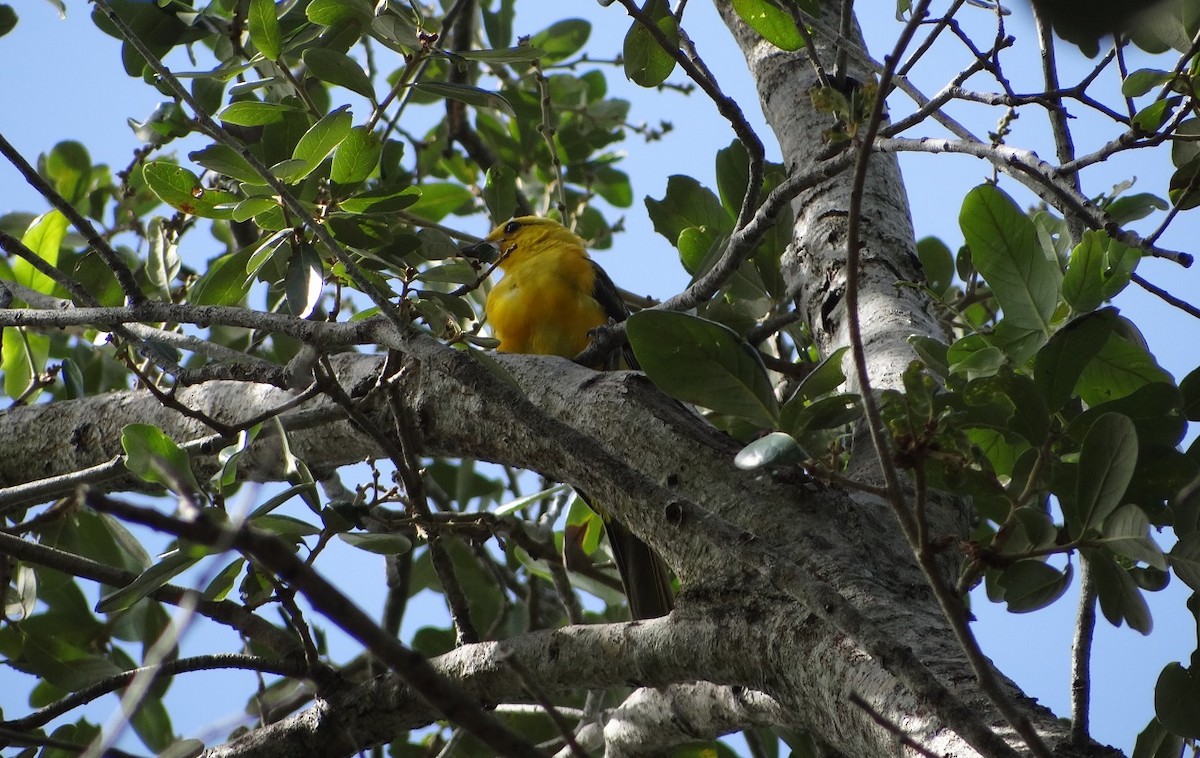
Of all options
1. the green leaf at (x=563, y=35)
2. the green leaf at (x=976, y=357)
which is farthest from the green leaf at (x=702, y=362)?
the green leaf at (x=563, y=35)

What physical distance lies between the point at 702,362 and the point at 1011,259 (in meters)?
0.67

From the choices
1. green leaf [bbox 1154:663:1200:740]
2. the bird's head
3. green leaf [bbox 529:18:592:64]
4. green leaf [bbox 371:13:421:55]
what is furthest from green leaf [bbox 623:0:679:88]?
the bird's head

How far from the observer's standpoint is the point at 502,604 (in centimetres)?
418

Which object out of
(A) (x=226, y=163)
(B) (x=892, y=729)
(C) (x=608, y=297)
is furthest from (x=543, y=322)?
(B) (x=892, y=729)

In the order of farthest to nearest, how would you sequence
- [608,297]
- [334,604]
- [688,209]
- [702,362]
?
[608,297] < [688,209] < [702,362] < [334,604]

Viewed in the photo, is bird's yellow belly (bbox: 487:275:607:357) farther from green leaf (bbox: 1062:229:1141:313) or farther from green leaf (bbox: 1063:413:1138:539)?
green leaf (bbox: 1063:413:1138:539)

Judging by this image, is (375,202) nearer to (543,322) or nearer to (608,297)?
(543,322)

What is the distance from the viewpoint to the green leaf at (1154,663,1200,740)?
185cm

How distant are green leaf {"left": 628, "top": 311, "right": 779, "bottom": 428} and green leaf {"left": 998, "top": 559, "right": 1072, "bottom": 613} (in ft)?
1.91

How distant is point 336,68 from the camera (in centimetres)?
285

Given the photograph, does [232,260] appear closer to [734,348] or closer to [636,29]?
[636,29]

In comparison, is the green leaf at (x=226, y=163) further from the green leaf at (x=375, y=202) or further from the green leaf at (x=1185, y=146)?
the green leaf at (x=1185, y=146)

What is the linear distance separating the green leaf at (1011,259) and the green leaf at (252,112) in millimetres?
1776

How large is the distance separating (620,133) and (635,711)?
3287 mm
